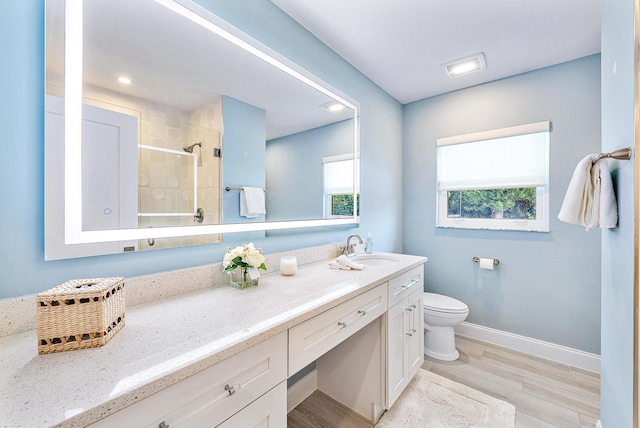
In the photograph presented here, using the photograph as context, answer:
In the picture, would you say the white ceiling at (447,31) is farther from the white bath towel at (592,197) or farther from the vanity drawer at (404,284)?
the vanity drawer at (404,284)

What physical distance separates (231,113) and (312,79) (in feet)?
2.29

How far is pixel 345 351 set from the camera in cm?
164

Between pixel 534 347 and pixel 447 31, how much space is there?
2.57m

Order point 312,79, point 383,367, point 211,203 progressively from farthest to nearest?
point 312,79 → point 383,367 → point 211,203

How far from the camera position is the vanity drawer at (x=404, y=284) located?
1.51m

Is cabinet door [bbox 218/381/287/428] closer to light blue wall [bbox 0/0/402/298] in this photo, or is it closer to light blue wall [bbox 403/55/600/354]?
light blue wall [bbox 0/0/402/298]

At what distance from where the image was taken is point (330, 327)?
1067 mm

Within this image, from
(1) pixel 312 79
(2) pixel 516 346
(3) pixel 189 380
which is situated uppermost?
(1) pixel 312 79

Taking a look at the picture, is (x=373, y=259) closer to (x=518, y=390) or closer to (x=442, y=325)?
(x=442, y=325)

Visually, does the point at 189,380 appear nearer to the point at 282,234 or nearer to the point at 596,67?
the point at 282,234

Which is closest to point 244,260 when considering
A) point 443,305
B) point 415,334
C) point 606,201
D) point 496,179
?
point 415,334

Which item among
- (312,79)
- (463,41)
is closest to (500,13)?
(463,41)

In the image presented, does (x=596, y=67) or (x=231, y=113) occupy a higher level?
(x=596, y=67)

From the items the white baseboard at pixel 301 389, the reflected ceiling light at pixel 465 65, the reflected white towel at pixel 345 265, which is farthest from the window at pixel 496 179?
the white baseboard at pixel 301 389
